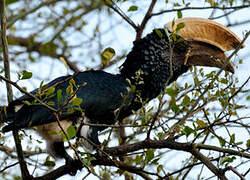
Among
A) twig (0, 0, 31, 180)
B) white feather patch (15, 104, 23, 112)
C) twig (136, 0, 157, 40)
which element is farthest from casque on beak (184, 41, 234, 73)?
twig (0, 0, 31, 180)

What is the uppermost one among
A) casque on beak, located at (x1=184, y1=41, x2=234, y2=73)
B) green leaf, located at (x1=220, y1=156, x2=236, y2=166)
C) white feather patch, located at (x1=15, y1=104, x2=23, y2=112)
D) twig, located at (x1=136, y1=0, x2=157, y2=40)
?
twig, located at (x1=136, y1=0, x2=157, y2=40)

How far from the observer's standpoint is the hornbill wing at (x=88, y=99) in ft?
9.98

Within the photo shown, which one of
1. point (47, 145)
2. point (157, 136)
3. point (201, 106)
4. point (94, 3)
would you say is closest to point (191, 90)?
point (201, 106)

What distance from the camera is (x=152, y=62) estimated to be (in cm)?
382

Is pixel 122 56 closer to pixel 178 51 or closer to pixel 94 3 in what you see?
pixel 178 51

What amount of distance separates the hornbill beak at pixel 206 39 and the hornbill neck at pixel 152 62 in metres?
0.09

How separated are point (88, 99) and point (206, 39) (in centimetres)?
130

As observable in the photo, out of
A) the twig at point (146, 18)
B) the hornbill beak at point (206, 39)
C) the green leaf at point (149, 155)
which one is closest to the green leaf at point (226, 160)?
the green leaf at point (149, 155)

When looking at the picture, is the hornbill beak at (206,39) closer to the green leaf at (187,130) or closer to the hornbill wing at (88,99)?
the hornbill wing at (88,99)

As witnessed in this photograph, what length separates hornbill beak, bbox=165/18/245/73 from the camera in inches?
145

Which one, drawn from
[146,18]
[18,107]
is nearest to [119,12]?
[146,18]

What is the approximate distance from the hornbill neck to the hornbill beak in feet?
0.31

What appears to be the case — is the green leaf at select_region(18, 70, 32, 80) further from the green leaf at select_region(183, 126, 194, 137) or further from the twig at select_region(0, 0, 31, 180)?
the green leaf at select_region(183, 126, 194, 137)

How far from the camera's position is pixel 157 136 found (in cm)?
273
